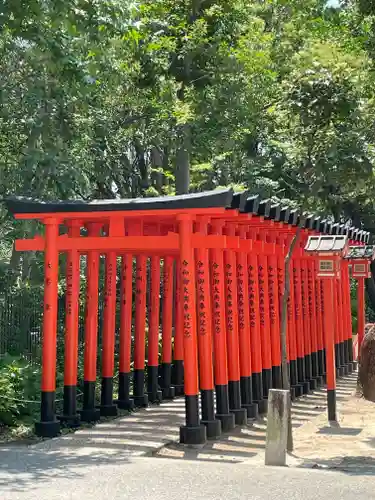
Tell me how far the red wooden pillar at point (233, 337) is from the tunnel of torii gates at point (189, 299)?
0.02m

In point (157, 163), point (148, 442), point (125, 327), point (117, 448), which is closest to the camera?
point (117, 448)

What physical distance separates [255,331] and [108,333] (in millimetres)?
2519

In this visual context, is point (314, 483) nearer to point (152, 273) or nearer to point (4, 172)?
point (152, 273)

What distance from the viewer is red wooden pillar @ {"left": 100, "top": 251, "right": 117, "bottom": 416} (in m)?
14.5

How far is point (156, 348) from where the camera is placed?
1700cm

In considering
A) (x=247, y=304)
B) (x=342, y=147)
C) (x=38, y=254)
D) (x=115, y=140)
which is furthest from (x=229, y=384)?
(x=38, y=254)

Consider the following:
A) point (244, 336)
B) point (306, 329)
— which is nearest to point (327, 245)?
point (244, 336)

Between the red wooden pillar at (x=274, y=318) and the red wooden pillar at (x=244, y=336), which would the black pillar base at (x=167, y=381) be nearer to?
the red wooden pillar at (x=274, y=318)

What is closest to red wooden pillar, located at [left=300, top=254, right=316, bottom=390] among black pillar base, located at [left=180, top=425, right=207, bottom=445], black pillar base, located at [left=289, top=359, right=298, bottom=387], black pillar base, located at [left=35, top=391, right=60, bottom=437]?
black pillar base, located at [left=289, top=359, right=298, bottom=387]

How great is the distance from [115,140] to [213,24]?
353 cm

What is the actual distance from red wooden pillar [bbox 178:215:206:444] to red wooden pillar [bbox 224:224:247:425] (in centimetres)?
167

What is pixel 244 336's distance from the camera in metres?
14.6

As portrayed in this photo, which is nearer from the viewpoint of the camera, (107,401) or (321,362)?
(107,401)

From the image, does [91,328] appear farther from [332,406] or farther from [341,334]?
[341,334]
